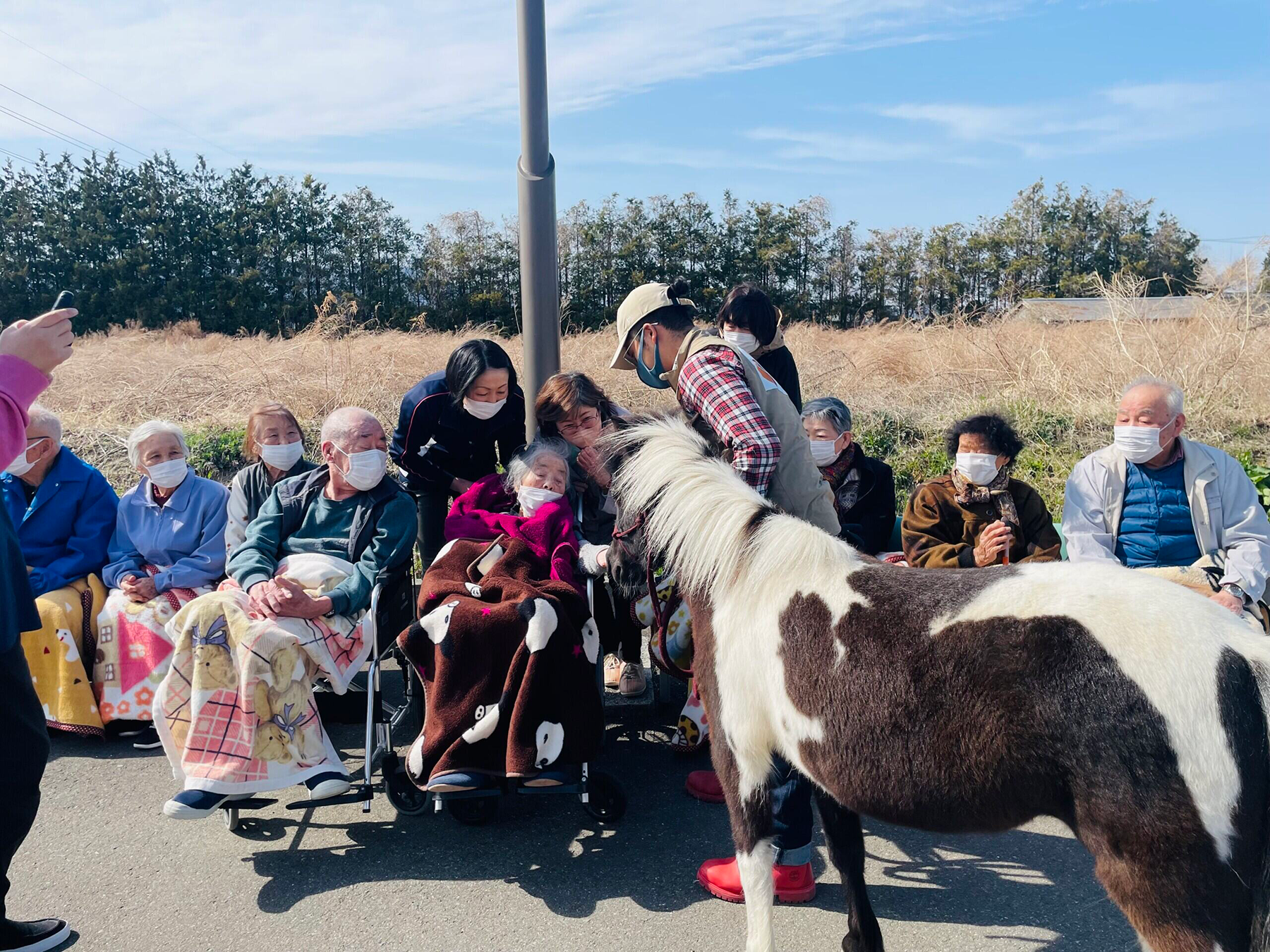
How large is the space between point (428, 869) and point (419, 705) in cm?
86

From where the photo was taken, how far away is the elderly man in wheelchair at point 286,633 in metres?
3.23

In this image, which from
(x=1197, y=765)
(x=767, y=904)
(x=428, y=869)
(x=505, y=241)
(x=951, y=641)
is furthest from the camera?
(x=505, y=241)

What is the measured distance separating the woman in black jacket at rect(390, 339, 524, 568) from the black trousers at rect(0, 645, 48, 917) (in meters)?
2.25

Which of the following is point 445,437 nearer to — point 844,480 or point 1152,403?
point 844,480

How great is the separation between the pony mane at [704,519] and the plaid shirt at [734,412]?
0.25ft

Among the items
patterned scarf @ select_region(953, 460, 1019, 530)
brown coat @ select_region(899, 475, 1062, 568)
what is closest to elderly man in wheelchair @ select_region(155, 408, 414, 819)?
brown coat @ select_region(899, 475, 1062, 568)

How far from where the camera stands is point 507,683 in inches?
126

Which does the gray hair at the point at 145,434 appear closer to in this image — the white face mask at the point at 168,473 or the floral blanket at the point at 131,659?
the white face mask at the point at 168,473

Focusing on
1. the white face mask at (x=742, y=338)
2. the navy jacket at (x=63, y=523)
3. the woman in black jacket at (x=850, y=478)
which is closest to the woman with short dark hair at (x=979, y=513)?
the woman in black jacket at (x=850, y=478)

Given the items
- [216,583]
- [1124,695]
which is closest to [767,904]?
[1124,695]

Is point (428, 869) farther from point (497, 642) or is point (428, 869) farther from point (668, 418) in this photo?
point (668, 418)

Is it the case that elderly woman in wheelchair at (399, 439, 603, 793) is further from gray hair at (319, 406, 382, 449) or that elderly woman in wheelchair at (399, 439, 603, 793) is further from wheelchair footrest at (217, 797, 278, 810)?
gray hair at (319, 406, 382, 449)

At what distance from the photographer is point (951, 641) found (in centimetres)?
194

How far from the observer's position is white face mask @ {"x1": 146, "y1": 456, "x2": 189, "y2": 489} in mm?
4469
